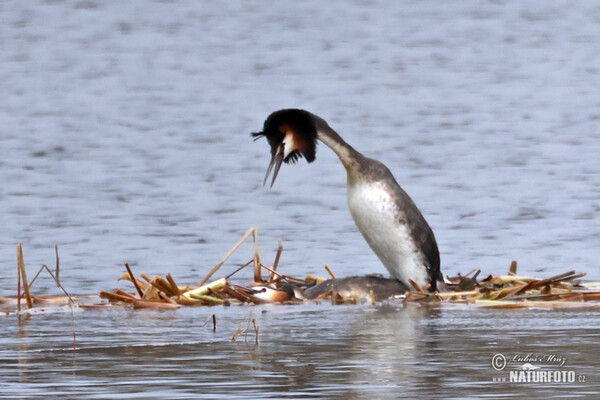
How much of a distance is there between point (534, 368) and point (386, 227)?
375 cm

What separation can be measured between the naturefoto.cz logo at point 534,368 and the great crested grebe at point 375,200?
3.30m

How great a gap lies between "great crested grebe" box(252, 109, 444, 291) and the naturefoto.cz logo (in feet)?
10.8

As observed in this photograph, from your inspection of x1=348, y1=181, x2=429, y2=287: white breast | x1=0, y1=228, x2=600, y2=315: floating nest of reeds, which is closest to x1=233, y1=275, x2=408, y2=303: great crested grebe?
x1=0, y1=228, x2=600, y2=315: floating nest of reeds

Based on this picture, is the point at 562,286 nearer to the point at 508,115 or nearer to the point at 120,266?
the point at 120,266

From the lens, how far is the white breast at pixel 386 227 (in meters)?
10.5

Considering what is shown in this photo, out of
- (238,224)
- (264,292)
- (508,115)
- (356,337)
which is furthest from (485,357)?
(508,115)

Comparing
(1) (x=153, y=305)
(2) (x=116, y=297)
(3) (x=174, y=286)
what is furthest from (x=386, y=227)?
(2) (x=116, y=297)

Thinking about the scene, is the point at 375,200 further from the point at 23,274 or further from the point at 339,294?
the point at 23,274

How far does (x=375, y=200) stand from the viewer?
1047cm

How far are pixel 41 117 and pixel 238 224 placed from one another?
7.28 metres

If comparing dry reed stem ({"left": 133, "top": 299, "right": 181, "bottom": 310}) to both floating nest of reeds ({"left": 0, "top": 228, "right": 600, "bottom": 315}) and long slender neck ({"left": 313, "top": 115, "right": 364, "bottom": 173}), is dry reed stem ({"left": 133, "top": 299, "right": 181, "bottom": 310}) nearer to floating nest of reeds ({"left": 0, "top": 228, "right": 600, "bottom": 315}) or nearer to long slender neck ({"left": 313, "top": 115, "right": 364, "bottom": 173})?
floating nest of reeds ({"left": 0, "top": 228, "right": 600, "bottom": 315})

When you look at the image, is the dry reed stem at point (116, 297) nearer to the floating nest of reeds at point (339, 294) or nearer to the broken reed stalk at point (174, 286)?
the floating nest of reeds at point (339, 294)

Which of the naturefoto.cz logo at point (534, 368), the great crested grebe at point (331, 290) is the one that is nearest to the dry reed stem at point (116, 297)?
the great crested grebe at point (331, 290)

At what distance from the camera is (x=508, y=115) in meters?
20.6
